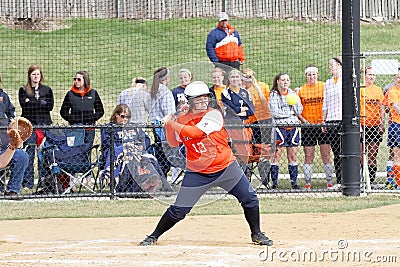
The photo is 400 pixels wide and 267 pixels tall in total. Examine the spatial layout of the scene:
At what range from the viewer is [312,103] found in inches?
563

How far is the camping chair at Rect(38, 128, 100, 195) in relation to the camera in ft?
43.5

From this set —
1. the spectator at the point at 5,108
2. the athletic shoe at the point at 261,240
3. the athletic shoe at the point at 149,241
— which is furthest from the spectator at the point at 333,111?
the athletic shoe at the point at 149,241

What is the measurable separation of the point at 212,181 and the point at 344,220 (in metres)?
2.73

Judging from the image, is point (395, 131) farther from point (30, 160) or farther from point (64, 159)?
point (30, 160)

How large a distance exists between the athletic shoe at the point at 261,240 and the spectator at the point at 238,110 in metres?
1.49

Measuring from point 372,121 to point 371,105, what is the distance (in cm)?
27

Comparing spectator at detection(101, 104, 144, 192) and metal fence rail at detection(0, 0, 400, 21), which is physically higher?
metal fence rail at detection(0, 0, 400, 21)

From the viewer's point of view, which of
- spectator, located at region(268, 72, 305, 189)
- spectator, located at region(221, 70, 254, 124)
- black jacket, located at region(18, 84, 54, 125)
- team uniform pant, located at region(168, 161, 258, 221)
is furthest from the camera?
black jacket, located at region(18, 84, 54, 125)

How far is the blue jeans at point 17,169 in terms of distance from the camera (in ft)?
42.7

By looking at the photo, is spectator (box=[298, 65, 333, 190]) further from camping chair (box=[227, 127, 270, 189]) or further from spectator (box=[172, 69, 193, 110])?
spectator (box=[172, 69, 193, 110])

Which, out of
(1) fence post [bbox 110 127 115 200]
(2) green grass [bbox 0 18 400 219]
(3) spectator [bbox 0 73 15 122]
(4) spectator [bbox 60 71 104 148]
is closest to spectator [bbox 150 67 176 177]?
(1) fence post [bbox 110 127 115 200]

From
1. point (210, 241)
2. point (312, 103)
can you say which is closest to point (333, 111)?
point (312, 103)

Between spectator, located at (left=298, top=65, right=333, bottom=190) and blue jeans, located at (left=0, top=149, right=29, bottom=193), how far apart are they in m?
4.29

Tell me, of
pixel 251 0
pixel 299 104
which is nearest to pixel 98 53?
pixel 251 0
